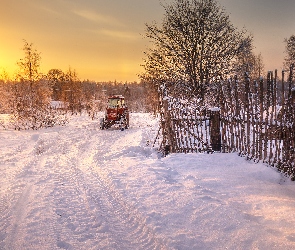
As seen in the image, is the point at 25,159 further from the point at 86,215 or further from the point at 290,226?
the point at 290,226

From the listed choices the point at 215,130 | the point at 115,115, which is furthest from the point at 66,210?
the point at 115,115

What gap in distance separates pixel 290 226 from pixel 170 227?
164 cm

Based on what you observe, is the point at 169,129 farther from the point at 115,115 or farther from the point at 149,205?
the point at 115,115

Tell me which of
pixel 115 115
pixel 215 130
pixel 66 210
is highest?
pixel 115 115

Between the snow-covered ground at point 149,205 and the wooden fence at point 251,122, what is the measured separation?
0.45 meters

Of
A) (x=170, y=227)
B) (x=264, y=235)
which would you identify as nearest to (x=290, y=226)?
(x=264, y=235)

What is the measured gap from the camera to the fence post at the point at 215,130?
26.7ft

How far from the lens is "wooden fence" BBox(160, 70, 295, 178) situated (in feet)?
17.6

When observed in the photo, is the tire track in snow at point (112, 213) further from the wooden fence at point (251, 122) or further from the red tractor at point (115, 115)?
the red tractor at point (115, 115)

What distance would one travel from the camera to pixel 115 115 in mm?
18703

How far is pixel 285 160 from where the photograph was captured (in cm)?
554

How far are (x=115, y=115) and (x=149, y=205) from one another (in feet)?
48.1

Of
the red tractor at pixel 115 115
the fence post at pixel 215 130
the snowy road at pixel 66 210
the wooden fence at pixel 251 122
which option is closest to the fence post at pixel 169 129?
the wooden fence at pixel 251 122

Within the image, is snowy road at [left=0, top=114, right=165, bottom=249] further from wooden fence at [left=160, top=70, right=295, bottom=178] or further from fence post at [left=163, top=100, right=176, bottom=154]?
wooden fence at [left=160, top=70, right=295, bottom=178]
